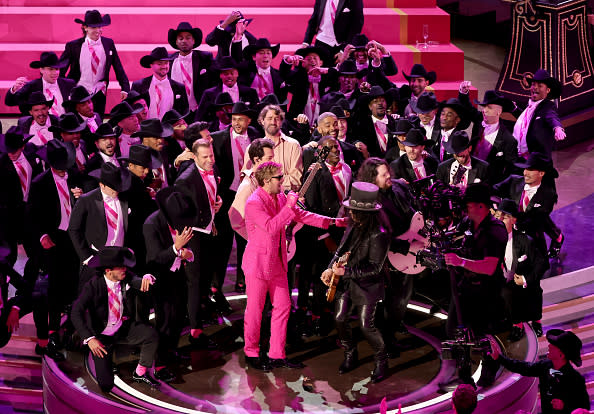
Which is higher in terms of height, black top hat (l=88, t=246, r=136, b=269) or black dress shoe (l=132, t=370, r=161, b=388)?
black top hat (l=88, t=246, r=136, b=269)

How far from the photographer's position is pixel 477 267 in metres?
6.17

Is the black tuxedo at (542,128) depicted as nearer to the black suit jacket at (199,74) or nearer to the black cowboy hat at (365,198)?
the black suit jacket at (199,74)

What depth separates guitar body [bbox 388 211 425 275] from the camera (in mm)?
6461

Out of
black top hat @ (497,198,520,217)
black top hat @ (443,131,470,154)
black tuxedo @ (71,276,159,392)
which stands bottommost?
black tuxedo @ (71,276,159,392)

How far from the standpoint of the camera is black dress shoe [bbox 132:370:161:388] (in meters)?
6.21

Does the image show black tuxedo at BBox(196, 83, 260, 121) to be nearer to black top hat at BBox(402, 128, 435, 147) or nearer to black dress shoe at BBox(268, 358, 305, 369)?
black top hat at BBox(402, 128, 435, 147)

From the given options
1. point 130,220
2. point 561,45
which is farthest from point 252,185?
point 561,45

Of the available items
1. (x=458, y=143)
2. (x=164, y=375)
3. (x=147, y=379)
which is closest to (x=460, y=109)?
(x=458, y=143)

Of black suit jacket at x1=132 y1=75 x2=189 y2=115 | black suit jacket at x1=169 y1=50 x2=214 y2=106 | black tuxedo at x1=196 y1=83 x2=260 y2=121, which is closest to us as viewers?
black tuxedo at x1=196 y1=83 x2=260 y2=121

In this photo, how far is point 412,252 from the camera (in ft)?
21.2

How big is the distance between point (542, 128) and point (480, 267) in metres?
3.00

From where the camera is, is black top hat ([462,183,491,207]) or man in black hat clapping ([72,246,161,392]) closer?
man in black hat clapping ([72,246,161,392])

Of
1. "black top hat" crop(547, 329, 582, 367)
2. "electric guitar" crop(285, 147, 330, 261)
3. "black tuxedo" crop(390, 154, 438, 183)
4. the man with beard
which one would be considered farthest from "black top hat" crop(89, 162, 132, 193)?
"black top hat" crop(547, 329, 582, 367)

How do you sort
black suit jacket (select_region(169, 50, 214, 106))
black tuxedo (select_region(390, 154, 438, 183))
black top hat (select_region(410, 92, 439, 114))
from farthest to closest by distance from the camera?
black suit jacket (select_region(169, 50, 214, 106))
black top hat (select_region(410, 92, 439, 114))
black tuxedo (select_region(390, 154, 438, 183))
